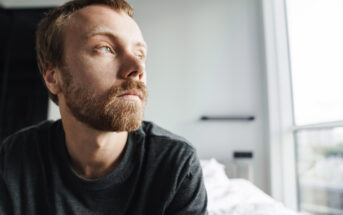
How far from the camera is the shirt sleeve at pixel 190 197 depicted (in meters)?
0.71

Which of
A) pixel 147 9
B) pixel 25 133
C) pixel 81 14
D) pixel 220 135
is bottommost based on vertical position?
pixel 220 135

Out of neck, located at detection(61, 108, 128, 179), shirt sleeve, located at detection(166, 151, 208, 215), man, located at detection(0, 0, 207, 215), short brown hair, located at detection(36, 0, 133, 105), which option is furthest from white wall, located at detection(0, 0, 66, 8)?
shirt sleeve, located at detection(166, 151, 208, 215)

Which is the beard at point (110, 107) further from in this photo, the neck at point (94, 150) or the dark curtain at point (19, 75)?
the dark curtain at point (19, 75)

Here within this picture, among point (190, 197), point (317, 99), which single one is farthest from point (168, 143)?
point (317, 99)

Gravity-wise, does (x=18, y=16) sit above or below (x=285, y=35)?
above

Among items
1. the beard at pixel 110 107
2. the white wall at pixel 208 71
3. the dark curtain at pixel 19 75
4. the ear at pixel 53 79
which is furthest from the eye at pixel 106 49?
the dark curtain at pixel 19 75

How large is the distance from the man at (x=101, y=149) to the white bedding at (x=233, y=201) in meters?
0.46

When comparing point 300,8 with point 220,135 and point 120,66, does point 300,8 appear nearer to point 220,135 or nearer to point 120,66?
point 220,135

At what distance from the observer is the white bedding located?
1.08 metres

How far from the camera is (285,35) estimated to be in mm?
2359

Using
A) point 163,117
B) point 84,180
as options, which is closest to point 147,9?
point 163,117

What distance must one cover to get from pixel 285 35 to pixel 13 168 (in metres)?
2.48

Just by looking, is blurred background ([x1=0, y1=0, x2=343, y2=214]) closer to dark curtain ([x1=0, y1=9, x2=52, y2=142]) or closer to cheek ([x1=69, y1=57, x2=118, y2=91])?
dark curtain ([x1=0, y1=9, x2=52, y2=142])

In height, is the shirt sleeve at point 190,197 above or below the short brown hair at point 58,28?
below
